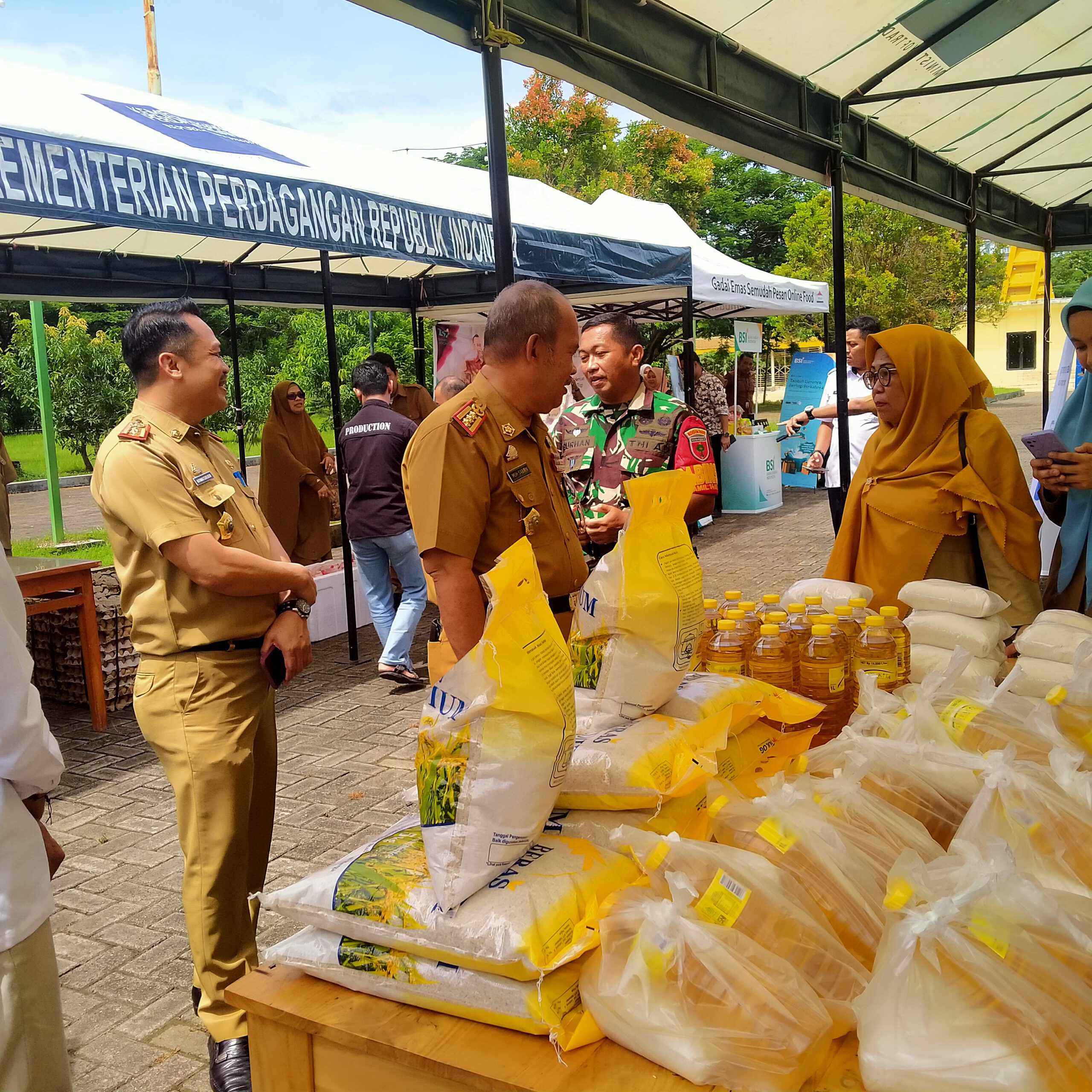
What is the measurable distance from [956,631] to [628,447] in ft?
4.88

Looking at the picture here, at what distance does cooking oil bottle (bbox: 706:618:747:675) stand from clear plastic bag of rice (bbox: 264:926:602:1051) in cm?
108

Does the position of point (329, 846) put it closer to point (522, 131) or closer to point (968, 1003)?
point (968, 1003)

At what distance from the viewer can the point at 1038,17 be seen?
4.95 meters

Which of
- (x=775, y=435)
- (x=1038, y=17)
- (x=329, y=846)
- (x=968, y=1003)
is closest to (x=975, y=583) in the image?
(x=968, y=1003)

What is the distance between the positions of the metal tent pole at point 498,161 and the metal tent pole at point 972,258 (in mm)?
5822

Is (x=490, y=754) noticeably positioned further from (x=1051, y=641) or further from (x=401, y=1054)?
(x=1051, y=641)

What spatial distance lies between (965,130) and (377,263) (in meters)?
6.05

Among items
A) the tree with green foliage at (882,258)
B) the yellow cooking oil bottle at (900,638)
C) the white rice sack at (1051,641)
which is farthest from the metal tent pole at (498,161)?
the tree with green foliage at (882,258)

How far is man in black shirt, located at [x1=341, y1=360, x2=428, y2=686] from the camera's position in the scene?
20.2ft

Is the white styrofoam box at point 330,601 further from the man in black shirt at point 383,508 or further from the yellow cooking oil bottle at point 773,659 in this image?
the yellow cooking oil bottle at point 773,659

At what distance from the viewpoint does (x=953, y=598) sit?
245 cm

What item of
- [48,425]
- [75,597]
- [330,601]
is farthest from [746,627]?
[48,425]

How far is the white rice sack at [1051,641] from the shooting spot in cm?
216

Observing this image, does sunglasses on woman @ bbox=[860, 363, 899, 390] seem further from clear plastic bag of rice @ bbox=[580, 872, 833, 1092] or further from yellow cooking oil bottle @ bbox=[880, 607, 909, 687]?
clear plastic bag of rice @ bbox=[580, 872, 833, 1092]
